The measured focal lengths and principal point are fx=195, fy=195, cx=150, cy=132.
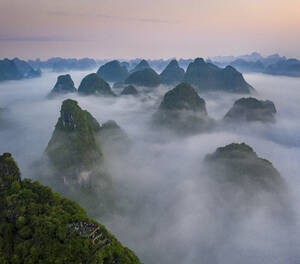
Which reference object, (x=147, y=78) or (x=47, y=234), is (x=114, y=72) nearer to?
(x=147, y=78)

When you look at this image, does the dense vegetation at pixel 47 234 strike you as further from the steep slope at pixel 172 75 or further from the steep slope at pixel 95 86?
the steep slope at pixel 172 75

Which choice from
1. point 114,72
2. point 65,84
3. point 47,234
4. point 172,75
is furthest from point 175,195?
point 114,72

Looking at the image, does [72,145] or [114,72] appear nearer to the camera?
[72,145]

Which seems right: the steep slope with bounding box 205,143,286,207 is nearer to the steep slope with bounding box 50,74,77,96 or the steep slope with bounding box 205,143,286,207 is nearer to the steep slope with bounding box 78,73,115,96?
the steep slope with bounding box 78,73,115,96

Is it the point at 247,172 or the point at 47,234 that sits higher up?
the point at 47,234

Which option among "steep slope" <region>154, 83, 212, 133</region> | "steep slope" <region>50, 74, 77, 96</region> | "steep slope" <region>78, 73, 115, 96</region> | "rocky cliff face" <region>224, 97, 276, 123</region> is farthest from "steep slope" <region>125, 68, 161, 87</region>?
"rocky cliff face" <region>224, 97, 276, 123</region>

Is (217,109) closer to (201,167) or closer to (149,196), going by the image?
(201,167)

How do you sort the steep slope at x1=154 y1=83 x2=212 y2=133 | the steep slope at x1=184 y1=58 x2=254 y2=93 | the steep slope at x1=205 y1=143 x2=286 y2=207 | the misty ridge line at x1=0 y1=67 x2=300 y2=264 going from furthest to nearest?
the steep slope at x1=184 y1=58 x2=254 y2=93
the steep slope at x1=154 y1=83 x2=212 y2=133
the steep slope at x1=205 y1=143 x2=286 y2=207
the misty ridge line at x1=0 y1=67 x2=300 y2=264
